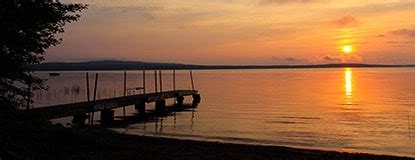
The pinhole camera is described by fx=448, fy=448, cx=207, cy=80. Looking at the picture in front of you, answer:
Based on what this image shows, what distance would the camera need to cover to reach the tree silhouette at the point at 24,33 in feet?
53.4

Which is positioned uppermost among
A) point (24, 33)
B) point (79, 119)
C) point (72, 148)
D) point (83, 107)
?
point (24, 33)

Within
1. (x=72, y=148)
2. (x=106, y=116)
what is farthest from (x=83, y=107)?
(x=72, y=148)

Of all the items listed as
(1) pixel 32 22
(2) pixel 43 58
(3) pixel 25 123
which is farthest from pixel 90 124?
(3) pixel 25 123

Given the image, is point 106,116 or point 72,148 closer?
point 72,148

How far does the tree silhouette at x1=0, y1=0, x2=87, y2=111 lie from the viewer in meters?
16.3

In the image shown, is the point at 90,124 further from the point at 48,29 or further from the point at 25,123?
the point at 25,123

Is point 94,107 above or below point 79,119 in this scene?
above

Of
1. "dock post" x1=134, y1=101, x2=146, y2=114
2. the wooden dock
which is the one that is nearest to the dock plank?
the wooden dock

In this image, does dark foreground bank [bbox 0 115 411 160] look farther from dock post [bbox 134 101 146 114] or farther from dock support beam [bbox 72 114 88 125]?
dock post [bbox 134 101 146 114]

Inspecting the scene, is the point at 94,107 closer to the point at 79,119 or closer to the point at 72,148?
the point at 79,119

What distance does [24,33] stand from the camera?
16750 millimetres

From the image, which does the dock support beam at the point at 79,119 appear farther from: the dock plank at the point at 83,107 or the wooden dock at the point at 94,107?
the dock plank at the point at 83,107

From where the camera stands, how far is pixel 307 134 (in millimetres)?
27797

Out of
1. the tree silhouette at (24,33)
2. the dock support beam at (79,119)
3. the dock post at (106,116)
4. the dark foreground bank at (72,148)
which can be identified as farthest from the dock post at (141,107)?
the dark foreground bank at (72,148)
